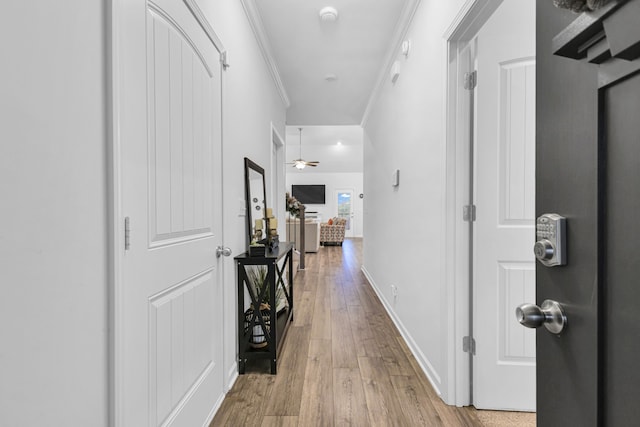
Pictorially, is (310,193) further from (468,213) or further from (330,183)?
(468,213)

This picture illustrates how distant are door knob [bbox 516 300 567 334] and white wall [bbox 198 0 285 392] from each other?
160 centimetres

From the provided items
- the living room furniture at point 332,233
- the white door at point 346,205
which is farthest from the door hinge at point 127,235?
the white door at point 346,205

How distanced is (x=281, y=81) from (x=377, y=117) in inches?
49.8

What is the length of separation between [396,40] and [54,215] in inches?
115

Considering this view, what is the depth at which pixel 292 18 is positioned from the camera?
2.66m

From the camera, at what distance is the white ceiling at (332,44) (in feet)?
8.29

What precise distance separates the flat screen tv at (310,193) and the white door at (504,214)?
10816 millimetres

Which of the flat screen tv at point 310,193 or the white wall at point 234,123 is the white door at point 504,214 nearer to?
the white wall at point 234,123

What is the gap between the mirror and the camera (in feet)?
7.82

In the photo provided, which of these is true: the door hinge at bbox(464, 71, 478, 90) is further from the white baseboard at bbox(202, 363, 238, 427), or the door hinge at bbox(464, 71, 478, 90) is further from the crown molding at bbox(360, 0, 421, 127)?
the white baseboard at bbox(202, 363, 238, 427)

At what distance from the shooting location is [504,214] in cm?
169

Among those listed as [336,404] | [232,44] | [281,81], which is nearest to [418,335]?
[336,404]

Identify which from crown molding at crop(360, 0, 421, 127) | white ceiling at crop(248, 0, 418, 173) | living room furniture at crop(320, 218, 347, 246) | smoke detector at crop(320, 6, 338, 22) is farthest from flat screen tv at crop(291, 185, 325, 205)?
smoke detector at crop(320, 6, 338, 22)

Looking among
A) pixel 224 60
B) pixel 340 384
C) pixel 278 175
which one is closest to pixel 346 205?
pixel 278 175
